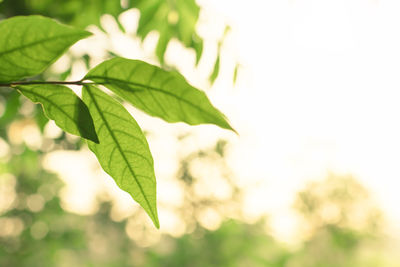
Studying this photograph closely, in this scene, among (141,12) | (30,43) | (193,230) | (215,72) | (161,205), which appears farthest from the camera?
(193,230)

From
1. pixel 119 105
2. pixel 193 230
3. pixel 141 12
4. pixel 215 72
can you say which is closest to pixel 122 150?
pixel 119 105

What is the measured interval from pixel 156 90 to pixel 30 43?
0.40 ft

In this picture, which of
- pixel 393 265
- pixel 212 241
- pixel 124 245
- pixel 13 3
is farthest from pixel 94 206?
pixel 13 3

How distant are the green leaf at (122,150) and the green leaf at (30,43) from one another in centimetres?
7

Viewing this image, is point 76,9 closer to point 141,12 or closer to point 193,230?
point 141,12

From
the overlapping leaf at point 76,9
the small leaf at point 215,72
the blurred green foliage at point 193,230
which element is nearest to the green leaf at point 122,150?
the small leaf at point 215,72

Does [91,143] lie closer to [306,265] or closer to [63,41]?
[63,41]

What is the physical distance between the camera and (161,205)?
1117 centimetres

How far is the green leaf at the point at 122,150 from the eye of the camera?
15.6 inches

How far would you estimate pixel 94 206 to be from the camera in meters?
21.0

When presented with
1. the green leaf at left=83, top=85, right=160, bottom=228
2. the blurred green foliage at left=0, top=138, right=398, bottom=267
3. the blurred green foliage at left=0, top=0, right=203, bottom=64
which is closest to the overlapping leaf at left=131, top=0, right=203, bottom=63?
the blurred green foliage at left=0, top=0, right=203, bottom=64

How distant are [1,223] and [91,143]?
9.87 meters

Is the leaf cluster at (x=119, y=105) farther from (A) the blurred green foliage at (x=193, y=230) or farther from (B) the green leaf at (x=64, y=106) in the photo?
(A) the blurred green foliage at (x=193, y=230)

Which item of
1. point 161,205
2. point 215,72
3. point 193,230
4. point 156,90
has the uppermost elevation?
point 156,90
